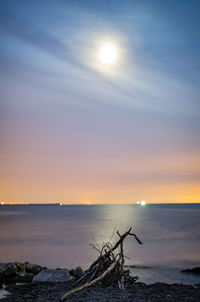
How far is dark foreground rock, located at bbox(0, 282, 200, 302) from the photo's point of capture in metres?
9.62

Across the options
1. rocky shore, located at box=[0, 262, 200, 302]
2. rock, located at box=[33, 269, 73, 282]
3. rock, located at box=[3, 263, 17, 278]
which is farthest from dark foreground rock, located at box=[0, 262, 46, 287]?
rock, located at box=[33, 269, 73, 282]

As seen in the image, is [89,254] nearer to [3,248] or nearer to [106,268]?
[3,248]

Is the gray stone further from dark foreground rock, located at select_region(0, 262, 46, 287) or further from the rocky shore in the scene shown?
the rocky shore

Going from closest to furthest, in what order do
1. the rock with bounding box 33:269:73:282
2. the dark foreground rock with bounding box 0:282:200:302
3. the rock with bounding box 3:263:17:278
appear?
1. the dark foreground rock with bounding box 0:282:200:302
2. the rock with bounding box 33:269:73:282
3. the rock with bounding box 3:263:17:278

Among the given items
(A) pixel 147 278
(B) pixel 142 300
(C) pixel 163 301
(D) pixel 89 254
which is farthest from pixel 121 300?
(D) pixel 89 254

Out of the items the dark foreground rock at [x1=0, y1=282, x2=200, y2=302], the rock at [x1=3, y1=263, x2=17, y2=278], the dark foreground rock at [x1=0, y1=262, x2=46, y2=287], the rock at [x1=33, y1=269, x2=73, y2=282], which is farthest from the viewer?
the rock at [x1=3, y1=263, x2=17, y2=278]

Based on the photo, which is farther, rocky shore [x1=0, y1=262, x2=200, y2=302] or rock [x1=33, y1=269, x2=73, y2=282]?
rock [x1=33, y1=269, x2=73, y2=282]

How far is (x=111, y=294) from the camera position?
10.1 metres

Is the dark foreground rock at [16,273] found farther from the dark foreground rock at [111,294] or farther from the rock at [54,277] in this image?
the dark foreground rock at [111,294]

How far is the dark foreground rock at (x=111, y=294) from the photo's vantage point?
31.6 ft

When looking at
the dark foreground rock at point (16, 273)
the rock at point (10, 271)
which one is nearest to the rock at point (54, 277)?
the dark foreground rock at point (16, 273)

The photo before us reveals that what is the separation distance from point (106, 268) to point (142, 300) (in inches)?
118

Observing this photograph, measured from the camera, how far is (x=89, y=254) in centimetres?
2831

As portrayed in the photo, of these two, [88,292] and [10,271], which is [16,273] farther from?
[88,292]
